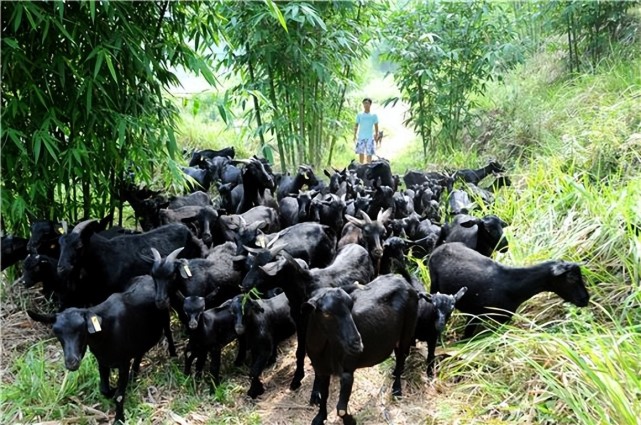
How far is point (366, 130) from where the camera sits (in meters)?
11.3

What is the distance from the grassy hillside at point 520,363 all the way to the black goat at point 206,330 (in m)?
0.15

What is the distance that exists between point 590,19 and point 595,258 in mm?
7474

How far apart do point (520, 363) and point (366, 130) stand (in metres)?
7.88

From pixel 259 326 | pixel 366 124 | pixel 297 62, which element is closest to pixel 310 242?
pixel 259 326

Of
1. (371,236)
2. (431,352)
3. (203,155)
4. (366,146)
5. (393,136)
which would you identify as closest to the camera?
(431,352)

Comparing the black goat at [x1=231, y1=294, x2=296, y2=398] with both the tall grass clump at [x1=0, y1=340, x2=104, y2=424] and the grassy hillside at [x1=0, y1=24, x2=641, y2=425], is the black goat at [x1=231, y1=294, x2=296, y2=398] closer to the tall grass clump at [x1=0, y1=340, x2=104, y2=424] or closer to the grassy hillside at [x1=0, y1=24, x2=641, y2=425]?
the grassy hillside at [x1=0, y1=24, x2=641, y2=425]

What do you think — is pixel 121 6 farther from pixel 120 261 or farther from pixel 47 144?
pixel 120 261

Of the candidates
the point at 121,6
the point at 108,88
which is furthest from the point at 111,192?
the point at 121,6

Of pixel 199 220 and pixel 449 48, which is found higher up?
pixel 449 48

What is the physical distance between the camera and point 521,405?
11.8ft

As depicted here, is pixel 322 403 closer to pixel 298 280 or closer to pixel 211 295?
pixel 298 280

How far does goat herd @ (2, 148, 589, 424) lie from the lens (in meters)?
3.80

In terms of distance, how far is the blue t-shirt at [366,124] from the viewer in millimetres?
11219

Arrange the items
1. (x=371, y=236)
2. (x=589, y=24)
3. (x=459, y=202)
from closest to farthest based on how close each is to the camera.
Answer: (x=371, y=236) < (x=459, y=202) < (x=589, y=24)
